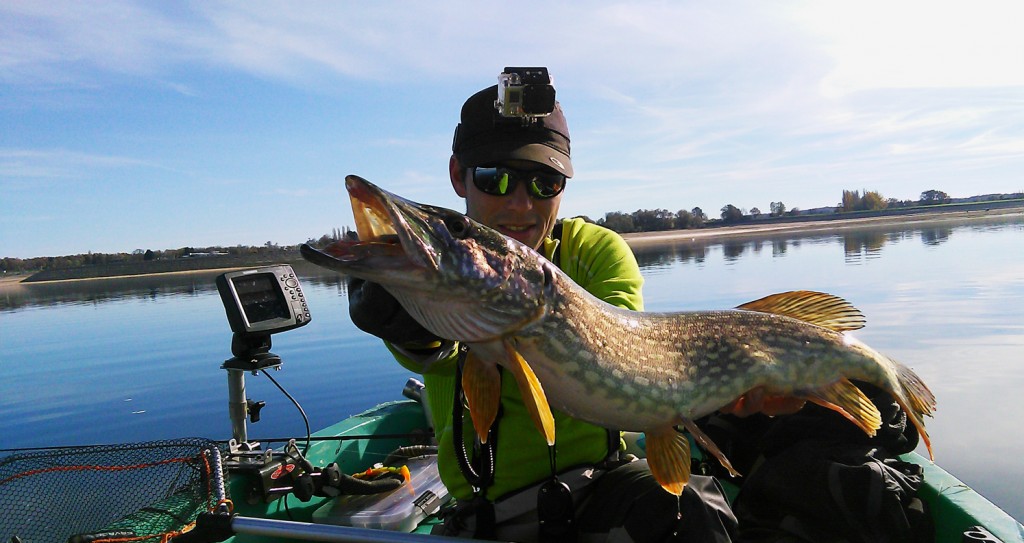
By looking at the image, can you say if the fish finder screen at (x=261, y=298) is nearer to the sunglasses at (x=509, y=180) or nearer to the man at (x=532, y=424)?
the man at (x=532, y=424)

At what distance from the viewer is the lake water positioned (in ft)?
24.1

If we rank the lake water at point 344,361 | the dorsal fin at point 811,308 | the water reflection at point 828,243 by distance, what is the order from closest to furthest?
the dorsal fin at point 811,308 < the lake water at point 344,361 < the water reflection at point 828,243

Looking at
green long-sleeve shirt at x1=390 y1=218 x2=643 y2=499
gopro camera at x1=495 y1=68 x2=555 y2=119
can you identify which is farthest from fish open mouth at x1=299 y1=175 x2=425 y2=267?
gopro camera at x1=495 y1=68 x2=555 y2=119

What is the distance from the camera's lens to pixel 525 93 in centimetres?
272

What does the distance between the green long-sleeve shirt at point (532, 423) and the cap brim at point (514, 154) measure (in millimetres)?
385

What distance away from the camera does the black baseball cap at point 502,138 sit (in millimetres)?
2715

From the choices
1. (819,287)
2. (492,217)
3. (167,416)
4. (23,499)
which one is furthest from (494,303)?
(819,287)

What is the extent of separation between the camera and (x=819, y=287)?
19.7 metres

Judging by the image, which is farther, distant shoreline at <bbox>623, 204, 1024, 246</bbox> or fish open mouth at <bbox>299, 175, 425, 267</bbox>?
distant shoreline at <bbox>623, 204, 1024, 246</bbox>

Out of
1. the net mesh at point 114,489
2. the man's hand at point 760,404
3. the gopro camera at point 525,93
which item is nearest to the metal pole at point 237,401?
the net mesh at point 114,489

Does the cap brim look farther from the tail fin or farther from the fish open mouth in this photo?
the tail fin

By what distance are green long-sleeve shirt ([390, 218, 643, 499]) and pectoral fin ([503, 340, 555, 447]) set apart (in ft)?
1.79

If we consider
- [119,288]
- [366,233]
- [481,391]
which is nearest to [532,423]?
[481,391]

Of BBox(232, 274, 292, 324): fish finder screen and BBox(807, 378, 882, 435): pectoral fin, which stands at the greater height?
BBox(232, 274, 292, 324): fish finder screen
